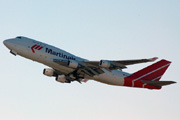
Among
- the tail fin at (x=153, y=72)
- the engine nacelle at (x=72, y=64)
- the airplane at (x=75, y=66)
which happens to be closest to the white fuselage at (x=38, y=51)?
the airplane at (x=75, y=66)

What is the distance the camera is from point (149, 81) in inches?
2063

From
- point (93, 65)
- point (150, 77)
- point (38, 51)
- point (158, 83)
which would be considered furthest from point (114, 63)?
point (38, 51)

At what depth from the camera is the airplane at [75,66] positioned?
153ft

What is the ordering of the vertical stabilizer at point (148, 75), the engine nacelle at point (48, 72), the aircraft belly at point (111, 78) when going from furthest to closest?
the engine nacelle at point (48, 72), the vertical stabilizer at point (148, 75), the aircraft belly at point (111, 78)

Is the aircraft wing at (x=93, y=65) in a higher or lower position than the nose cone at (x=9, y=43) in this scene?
lower

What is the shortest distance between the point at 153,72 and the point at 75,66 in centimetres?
1461

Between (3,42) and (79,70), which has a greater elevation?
(3,42)

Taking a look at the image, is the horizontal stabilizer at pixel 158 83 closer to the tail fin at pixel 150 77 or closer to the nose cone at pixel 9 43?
the tail fin at pixel 150 77

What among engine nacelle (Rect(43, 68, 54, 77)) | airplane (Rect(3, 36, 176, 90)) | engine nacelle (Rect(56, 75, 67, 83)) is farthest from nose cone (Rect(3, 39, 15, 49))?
engine nacelle (Rect(56, 75, 67, 83))

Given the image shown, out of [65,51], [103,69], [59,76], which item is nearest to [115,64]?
[103,69]

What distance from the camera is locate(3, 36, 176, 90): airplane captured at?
1832 inches

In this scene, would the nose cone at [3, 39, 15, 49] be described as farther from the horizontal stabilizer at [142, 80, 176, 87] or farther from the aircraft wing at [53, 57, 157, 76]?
the horizontal stabilizer at [142, 80, 176, 87]

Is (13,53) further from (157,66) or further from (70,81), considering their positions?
(157,66)

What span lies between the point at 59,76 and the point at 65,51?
6263mm
